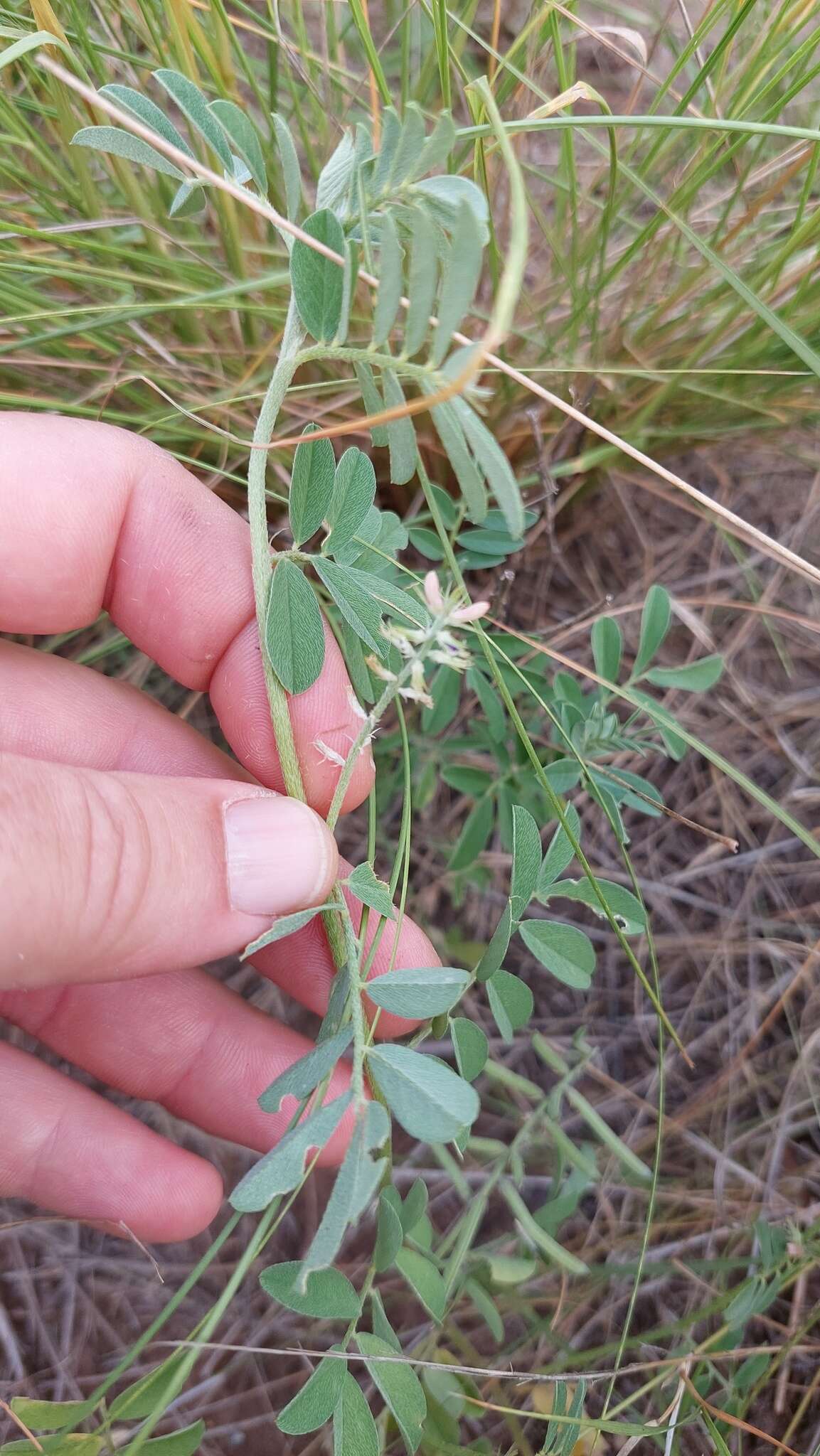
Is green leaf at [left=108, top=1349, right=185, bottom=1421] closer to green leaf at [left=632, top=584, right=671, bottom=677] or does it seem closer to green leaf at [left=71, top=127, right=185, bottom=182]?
green leaf at [left=632, top=584, right=671, bottom=677]

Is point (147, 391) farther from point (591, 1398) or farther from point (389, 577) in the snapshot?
point (591, 1398)

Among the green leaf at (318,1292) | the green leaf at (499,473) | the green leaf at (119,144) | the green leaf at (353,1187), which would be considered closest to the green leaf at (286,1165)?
the green leaf at (353,1187)

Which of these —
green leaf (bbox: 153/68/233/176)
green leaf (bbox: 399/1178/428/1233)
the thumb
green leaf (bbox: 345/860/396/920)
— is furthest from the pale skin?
green leaf (bbox: 153/68/233/176)

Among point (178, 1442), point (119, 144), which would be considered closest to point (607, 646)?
point (119, 144)

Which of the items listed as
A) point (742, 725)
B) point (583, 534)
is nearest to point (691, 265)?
point (583, 534)

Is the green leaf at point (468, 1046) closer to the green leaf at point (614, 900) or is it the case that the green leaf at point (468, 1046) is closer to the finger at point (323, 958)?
the green leaf at point (614, 900)
